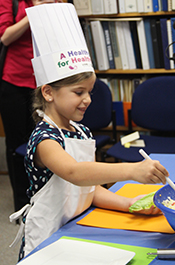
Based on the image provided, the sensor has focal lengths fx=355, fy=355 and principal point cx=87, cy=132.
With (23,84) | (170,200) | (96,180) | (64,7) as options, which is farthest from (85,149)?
(23,84)

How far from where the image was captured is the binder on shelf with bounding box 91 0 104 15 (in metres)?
2.77

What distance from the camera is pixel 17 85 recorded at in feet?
7.94

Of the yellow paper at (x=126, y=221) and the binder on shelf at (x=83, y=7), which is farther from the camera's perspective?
the binder on shelf at (x=83, y=7)

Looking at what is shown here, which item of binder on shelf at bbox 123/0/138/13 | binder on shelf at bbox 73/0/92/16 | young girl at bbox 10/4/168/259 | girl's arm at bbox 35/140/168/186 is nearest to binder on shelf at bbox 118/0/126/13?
binder on shelf at bbox 123/0/138/13

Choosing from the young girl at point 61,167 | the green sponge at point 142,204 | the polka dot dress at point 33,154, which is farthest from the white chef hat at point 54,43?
the green sponge at point 142,204

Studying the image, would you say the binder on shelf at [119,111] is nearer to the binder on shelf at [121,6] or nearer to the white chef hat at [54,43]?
the binder on shelf at [121,6]

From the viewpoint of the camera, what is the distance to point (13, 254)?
2104 mm

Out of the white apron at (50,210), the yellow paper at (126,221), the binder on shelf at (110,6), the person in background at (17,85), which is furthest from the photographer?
the binder on shelf at (110,6)

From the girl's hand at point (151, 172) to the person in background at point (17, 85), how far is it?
66.6 inches

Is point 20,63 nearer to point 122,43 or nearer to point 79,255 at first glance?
point 122,43

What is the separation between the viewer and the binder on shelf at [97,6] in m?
2.77

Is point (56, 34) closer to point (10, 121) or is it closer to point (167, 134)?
point (10, 121)

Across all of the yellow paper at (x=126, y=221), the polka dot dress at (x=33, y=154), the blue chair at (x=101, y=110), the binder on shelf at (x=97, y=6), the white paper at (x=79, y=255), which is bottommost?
the blue chair at (x=101, y=110)

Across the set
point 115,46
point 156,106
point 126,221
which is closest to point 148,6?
point 115,46
